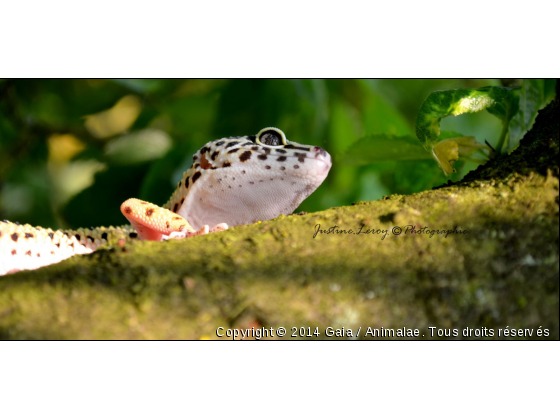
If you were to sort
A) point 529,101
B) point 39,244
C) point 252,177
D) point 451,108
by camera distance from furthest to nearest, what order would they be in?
1. point 39,244
2. point 252,177
3. point 529,101
4. point 451,108

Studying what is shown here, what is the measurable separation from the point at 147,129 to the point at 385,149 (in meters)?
3.12

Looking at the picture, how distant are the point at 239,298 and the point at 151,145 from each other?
Result: 3.97 meters

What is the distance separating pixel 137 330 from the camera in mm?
1808

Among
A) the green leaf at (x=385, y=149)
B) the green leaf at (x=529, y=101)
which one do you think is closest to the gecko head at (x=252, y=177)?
the green leaf at (x=385, y=149)

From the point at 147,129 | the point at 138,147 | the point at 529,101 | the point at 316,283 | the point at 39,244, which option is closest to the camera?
the point at 316,283

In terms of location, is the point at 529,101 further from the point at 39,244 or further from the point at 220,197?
the point at 39,244

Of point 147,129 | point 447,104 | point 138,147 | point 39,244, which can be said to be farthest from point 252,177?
point 147,129

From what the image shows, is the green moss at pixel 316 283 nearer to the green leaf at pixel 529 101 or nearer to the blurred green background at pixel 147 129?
the green leaf at pixel 529 101

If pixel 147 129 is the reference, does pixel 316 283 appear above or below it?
below

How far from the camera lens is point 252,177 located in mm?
3850

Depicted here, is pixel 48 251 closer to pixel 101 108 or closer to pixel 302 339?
pixel 101 108

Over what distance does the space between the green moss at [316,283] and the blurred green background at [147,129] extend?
2.61 m

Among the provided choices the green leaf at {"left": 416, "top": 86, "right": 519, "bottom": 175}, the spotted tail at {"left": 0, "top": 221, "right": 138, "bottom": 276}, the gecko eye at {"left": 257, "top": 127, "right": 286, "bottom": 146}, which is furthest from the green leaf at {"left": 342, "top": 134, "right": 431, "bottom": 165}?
the spotted tail at {"left": 0, "top": 221, "right": 138, "bottom": 276}

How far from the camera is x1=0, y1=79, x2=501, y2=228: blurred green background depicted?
502 centimetres
